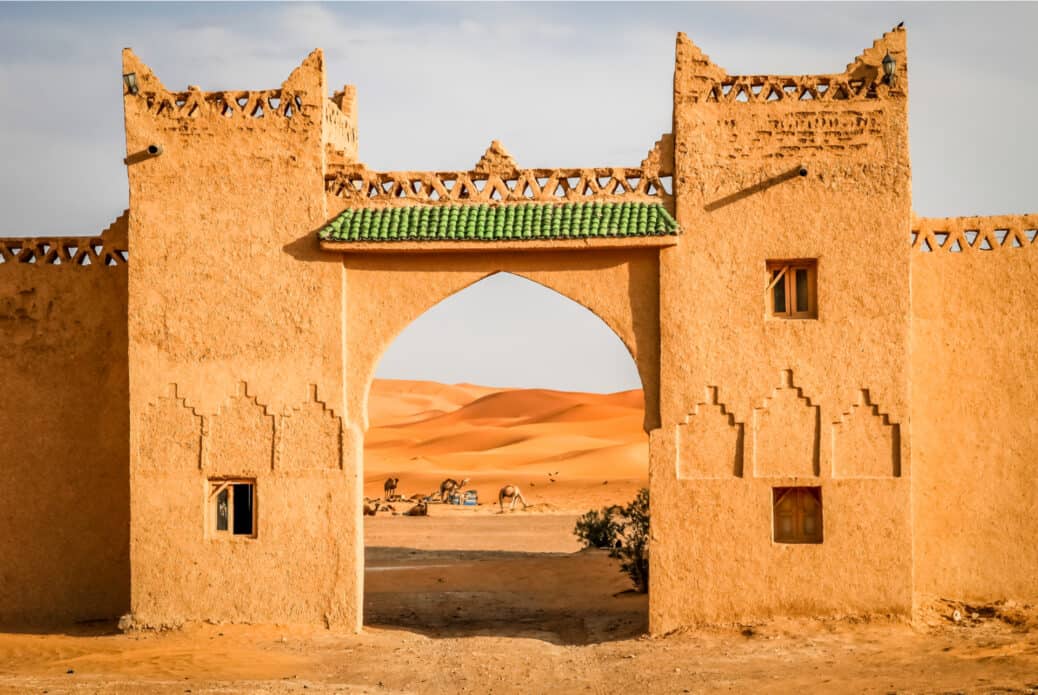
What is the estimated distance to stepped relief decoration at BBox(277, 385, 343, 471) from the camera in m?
15.3

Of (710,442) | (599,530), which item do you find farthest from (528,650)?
(599,530)

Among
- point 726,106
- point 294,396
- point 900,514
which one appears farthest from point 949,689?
point 294,396

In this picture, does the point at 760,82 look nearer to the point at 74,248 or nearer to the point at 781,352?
the point at 781,352

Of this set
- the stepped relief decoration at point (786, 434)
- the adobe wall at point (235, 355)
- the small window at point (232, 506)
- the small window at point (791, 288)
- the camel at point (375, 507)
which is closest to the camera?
the stepped relief decoration at point (786, 434)

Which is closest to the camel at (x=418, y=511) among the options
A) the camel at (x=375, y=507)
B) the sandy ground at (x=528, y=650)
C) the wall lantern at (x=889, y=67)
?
the camel at (x=375, y=507)

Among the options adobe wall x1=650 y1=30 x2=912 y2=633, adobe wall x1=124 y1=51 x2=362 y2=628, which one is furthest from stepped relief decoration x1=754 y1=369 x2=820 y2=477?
adobe wall x1=124 y1=51 x2=362 y2=628

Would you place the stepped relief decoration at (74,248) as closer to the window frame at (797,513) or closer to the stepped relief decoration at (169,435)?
the stepped relief decoration at (169,435)

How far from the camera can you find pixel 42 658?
14.5 metres

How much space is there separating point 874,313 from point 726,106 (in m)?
2.85

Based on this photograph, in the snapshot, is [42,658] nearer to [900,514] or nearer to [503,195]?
[503,195]

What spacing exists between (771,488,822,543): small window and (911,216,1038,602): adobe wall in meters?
1.36

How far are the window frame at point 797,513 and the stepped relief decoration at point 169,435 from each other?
21.8ft

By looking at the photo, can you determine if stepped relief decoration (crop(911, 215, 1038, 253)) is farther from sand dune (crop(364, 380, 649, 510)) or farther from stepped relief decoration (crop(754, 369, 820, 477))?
sand dune (crop(364, 380, 649, 510))

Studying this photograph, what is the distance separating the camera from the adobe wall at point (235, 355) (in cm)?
1527
